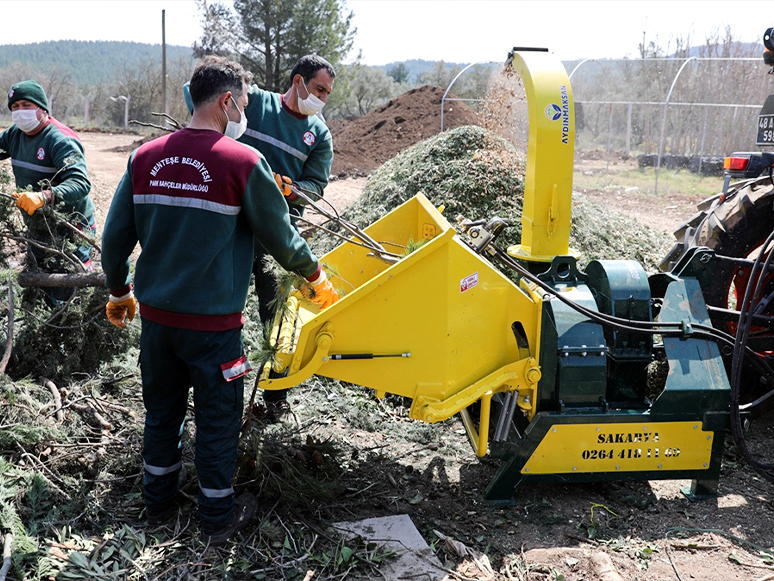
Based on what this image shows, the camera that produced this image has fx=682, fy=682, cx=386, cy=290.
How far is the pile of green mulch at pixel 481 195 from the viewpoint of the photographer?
5.99m

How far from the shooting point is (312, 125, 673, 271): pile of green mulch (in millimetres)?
5992

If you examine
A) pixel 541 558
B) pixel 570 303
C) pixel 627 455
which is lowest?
pixel 541 558

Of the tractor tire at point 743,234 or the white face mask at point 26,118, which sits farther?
the white face mask at point 26,118

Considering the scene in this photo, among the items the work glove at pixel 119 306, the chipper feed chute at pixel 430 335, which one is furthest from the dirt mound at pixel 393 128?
the chipper feed chute at pixel 430 335

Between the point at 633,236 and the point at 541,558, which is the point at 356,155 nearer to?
the point at 633,236

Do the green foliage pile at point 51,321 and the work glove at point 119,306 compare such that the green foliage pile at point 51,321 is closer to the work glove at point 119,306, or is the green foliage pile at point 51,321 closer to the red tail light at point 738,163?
the work glove at point 119,306

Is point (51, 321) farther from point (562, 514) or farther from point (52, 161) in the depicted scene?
point (562, 514)

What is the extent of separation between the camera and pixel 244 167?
8.62 ft

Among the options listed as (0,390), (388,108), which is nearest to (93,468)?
(0,390)

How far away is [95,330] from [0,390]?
85 cm

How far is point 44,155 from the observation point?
4875mm

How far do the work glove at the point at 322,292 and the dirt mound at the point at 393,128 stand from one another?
12.7 m

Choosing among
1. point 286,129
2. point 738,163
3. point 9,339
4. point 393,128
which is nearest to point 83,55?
point 393,128

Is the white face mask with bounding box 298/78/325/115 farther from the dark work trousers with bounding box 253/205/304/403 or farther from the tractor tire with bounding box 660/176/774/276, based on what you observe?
the tractor tire with bounding box 660/176/774/276
